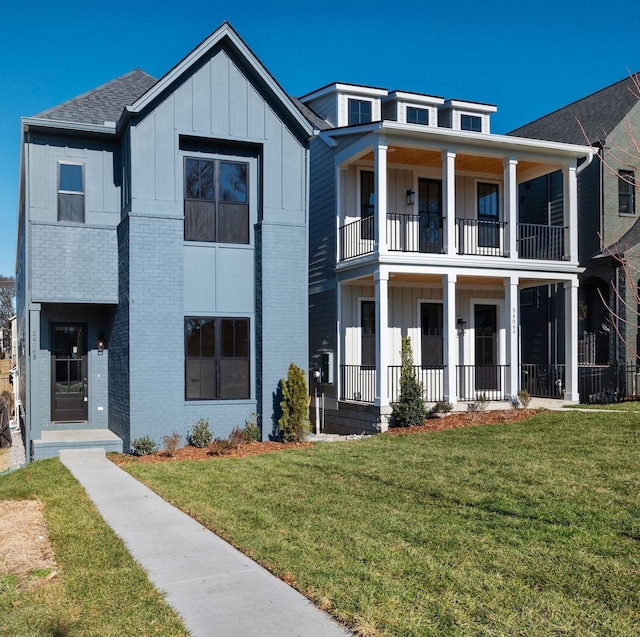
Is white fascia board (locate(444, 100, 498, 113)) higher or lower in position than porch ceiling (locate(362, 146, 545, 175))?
higher

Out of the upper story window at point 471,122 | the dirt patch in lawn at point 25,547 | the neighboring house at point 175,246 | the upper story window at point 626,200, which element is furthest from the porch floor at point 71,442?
the upper story window at point 626,200

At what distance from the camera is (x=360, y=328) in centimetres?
1770

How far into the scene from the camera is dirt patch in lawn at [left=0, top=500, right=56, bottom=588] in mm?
6000

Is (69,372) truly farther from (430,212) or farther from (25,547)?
(430,212)

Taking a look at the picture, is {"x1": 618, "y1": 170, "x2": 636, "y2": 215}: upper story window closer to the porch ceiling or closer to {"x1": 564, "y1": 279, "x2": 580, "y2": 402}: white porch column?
the porch ceiling

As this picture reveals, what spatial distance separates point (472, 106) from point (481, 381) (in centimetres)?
966

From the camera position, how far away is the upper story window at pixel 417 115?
21703 millimetres

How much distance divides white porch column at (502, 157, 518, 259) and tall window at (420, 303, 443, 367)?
2.58m

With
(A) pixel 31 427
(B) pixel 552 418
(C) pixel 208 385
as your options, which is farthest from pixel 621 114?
(A) pixel 31 427

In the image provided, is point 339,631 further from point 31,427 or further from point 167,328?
point 31,427

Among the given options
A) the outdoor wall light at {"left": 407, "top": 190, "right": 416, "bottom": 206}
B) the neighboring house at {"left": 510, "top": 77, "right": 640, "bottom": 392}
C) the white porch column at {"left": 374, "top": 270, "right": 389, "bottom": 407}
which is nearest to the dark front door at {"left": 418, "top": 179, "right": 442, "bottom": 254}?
the outdoor wall light at {"left": 407, "top": 190, "right": 416, "bottom": 206}

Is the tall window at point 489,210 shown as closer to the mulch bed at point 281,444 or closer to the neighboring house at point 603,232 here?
the neighboring house at point 603,232

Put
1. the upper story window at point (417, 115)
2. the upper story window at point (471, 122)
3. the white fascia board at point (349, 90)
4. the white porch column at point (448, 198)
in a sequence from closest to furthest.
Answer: the white porch column at point (448, 198)
the white fascia board at point (349, 90)
the upper story window at point (417, 115)
the upper story window at point (471, 122)

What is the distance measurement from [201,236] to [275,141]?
2590 millimetres
